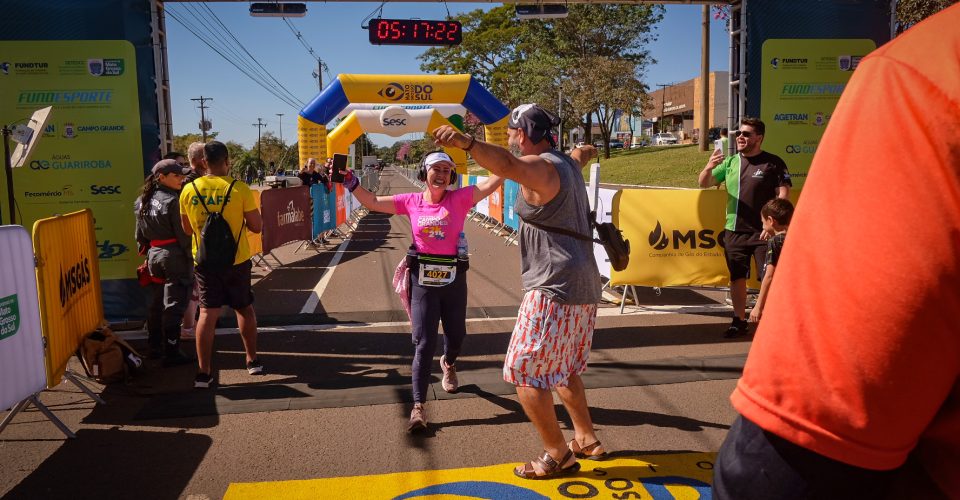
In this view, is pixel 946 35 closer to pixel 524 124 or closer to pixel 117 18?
pixel 524 124

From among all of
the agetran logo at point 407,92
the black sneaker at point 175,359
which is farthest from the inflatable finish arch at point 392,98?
the black sneaker at point 175,359

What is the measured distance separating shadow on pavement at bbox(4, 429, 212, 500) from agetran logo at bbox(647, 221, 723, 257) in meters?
5.34

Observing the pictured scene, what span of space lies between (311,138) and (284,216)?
366 cm

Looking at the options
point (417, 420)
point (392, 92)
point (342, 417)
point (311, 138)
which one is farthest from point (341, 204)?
point (417, 420)

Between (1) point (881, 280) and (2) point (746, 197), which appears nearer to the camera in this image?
(1) point (881, 280)

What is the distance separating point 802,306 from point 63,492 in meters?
4.02

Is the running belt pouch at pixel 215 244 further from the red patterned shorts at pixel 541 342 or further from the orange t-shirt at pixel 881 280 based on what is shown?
the orange t-shirt at pixel 881 280

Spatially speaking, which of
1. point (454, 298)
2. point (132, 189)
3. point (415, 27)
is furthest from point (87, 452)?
point (415, 27)

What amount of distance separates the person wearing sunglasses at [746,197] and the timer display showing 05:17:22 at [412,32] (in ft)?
24.7

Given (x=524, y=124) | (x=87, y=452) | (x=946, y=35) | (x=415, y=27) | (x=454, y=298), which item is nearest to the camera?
(x=946, y=35)

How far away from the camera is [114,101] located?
266 inches

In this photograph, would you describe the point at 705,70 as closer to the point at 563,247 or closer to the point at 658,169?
the point at 658,169

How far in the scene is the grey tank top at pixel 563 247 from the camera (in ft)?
10.9

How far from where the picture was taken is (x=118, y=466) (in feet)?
12.5
